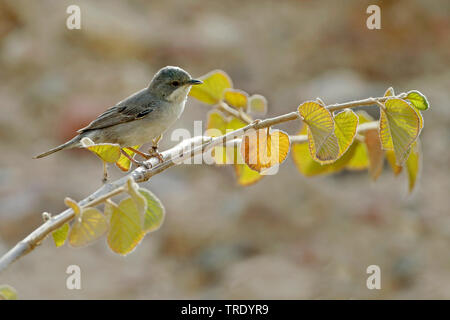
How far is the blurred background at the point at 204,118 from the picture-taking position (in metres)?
5.96

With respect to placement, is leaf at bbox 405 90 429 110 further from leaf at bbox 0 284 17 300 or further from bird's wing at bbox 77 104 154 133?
bird's wing at bbox 77 104 154 133

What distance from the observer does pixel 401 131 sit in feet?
4.42

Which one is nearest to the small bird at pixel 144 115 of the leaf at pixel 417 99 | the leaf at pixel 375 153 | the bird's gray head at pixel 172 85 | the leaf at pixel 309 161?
the bird's gray head at pixel 172 85

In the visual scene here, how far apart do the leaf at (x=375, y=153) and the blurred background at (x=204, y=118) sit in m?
3.53

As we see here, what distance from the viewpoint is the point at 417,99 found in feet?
4.74

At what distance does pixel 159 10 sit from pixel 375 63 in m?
3.82

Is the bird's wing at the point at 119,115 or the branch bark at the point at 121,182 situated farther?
the bird's wing at the point at 119,115

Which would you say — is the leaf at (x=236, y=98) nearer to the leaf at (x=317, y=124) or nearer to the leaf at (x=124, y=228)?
the leaf at (x=317, y=124)

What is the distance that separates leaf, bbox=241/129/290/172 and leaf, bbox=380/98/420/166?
24 cm

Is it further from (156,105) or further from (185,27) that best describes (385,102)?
(185,27)

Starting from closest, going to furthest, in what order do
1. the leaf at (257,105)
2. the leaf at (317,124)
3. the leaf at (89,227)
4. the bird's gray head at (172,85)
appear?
the leaf at (89,227)
the leaf at (317,124)
the leaf at (257,105)
the bird's gray head at (172,85)

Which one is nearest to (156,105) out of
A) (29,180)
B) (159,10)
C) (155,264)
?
(155,264)

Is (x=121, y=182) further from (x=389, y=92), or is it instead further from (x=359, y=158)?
(x=359, y=158)

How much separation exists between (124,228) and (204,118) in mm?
6969
